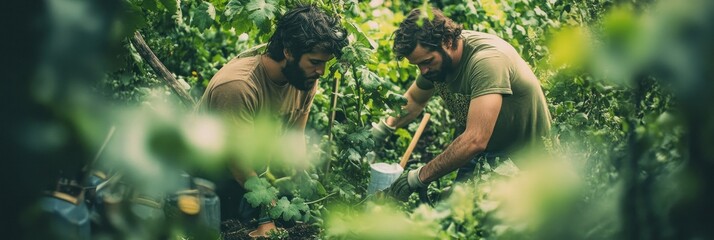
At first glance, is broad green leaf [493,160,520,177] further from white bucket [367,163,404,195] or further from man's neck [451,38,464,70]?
white bucket [367,163,404,195]

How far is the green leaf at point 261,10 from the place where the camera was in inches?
127

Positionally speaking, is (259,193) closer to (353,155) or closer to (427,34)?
(353,155)

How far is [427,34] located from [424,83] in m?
0.57

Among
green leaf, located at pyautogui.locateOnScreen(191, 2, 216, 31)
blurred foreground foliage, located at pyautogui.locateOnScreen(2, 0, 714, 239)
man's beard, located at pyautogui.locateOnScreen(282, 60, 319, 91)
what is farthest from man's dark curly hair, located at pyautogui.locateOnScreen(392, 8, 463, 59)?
blurred foreground foliage, located at pyautogui.locateOnScreen(2, 0, 714, 239)

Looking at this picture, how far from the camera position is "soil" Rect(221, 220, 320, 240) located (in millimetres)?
3779

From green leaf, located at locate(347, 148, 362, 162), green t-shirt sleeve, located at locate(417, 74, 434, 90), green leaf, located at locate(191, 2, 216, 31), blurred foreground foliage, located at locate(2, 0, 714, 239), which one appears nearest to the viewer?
blurred foreground foliage, located at locate(2, 0, 714, 239)

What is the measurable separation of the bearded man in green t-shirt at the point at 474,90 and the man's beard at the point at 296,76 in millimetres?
565

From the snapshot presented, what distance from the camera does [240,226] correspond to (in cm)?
389

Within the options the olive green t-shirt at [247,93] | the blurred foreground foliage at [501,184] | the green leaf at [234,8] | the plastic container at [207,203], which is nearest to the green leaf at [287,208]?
the olive green t-shirt at [247,93]

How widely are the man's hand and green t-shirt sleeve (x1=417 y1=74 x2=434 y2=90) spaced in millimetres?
723

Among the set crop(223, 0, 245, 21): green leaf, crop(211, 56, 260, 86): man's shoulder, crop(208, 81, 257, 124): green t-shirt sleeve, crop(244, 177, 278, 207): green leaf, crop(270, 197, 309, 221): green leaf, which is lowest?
crop(270, 197, 309, 221): green leaf

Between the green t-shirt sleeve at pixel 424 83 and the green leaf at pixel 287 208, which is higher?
the green t-shirt sleeve at pixel 424 83

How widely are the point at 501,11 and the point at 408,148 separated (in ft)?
4.72

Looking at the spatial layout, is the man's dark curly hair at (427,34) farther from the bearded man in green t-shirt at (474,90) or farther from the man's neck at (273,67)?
the man's neck at (273,67)
